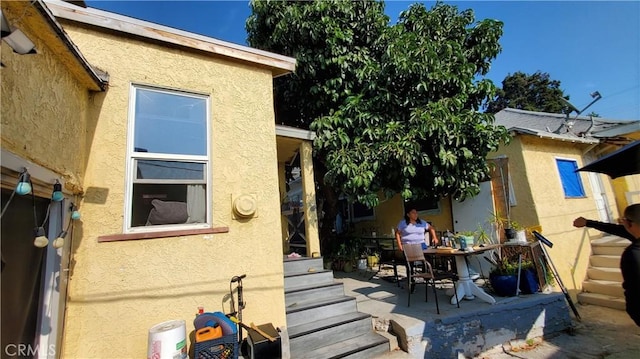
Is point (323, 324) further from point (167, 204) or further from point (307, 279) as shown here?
point (167, 204)

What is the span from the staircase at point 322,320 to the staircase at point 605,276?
621cm

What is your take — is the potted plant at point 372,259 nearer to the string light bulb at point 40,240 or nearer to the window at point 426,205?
the window at point 426,205

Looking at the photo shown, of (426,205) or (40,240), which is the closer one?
(40,240)

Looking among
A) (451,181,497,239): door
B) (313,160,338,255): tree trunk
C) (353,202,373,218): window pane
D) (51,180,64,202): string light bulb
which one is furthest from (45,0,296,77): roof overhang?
(353,202,373,218): window pane

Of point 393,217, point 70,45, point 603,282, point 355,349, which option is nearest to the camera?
point 70,45

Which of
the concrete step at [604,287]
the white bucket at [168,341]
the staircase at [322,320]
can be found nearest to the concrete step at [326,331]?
the staircase at [322,320]

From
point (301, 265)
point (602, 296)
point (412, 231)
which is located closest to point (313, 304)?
point (301, 265)

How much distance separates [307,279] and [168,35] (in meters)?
4.36

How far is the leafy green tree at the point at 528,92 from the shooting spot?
95.2 ft

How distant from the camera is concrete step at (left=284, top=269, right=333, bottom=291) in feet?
15.7

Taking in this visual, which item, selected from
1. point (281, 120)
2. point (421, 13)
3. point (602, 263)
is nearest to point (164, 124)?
point (281, 120)

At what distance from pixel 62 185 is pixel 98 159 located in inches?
23.7

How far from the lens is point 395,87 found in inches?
256

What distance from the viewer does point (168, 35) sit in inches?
144
